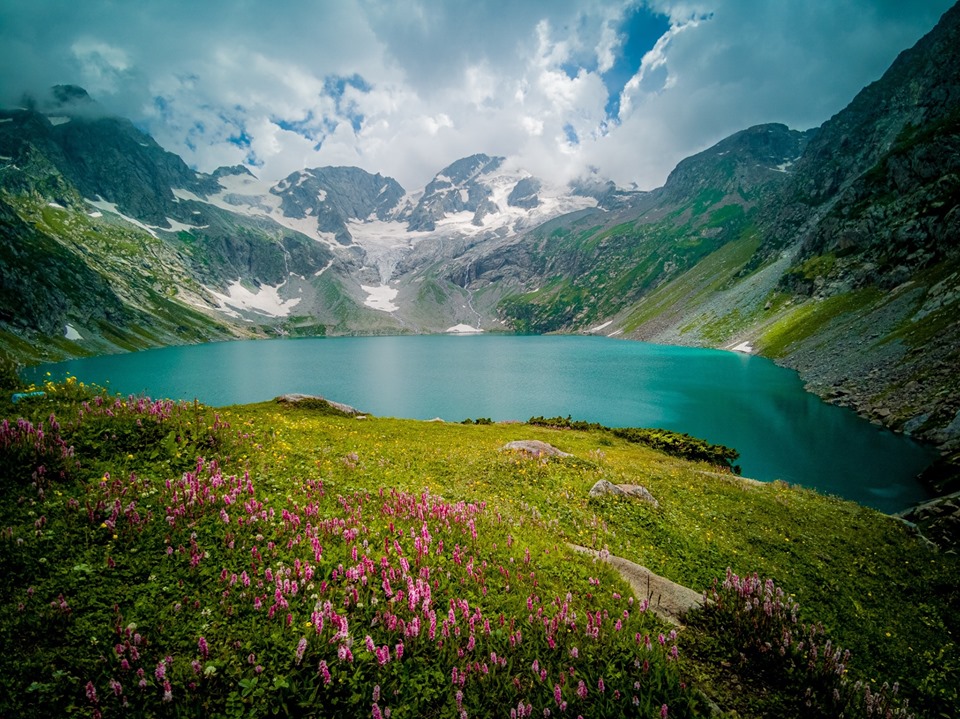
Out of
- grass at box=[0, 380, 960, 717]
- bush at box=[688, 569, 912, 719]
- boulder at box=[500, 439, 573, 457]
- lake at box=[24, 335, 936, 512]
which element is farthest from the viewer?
lake at box=[24, 335, 936, 512]

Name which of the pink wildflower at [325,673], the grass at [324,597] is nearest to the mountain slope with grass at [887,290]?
the grass at [324,597]

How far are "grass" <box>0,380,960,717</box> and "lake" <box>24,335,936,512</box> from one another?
356 inches

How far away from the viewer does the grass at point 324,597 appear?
15.5 ft

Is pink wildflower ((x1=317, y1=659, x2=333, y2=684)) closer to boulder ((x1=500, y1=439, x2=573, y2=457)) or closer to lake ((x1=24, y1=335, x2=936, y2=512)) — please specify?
lake ((x1=24, y1=335, x2=936, y2=512))

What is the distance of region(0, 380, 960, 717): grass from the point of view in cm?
472

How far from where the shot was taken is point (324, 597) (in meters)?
5.98

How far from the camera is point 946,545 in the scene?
55.1 feet

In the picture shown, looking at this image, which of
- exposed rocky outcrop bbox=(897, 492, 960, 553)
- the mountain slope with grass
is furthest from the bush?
the mountain slope with grass

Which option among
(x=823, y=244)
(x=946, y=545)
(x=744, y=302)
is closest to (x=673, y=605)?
(x=946, y=545)

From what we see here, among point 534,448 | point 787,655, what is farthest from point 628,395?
point 787,655

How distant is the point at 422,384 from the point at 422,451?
243 feet

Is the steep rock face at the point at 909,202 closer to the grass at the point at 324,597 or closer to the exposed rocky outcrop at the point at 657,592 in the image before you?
the grass at the point at 324,597

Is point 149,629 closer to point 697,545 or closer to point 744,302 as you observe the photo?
point 697,545

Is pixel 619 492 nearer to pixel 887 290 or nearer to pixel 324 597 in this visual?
pixel 324 597
